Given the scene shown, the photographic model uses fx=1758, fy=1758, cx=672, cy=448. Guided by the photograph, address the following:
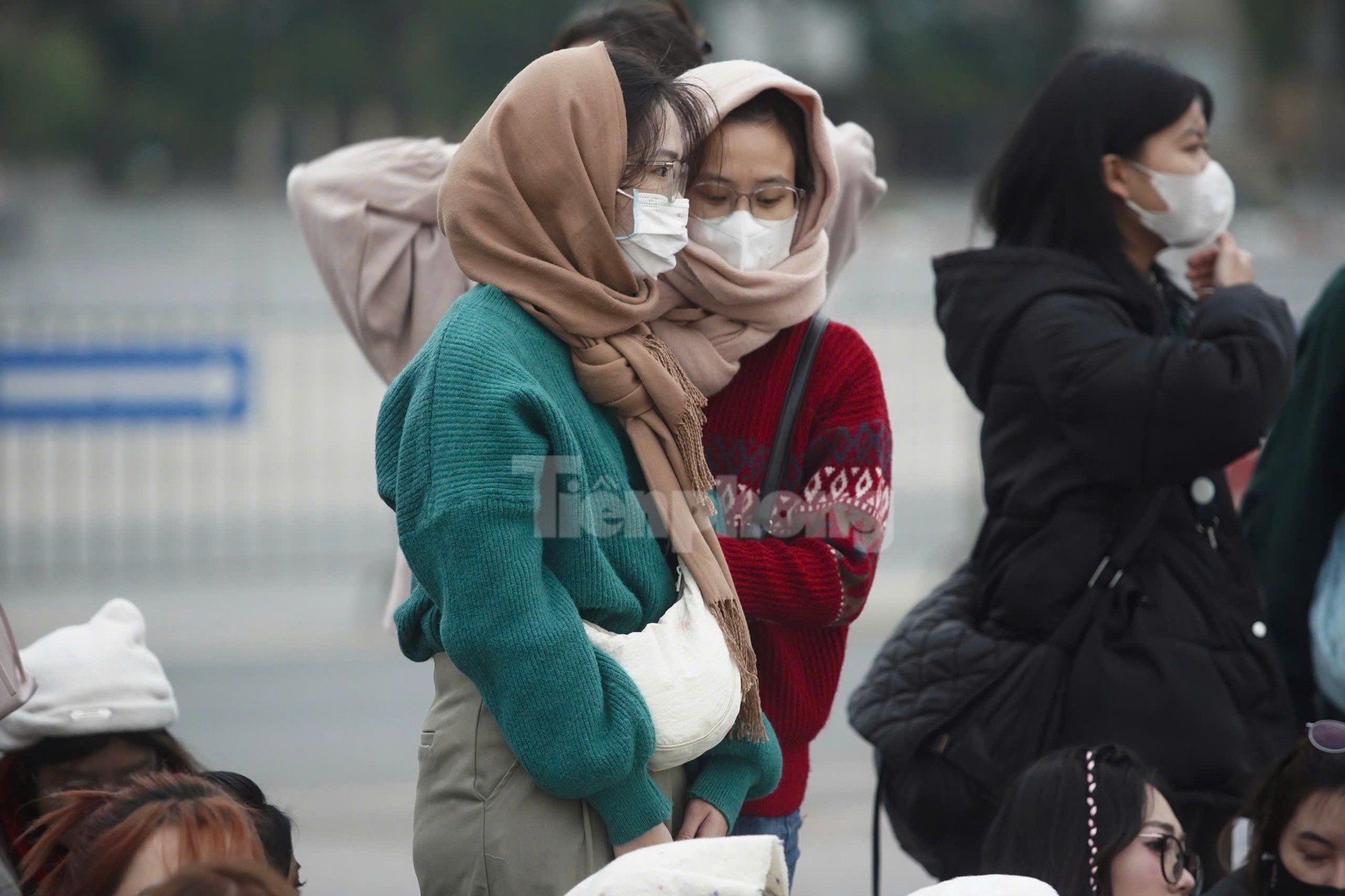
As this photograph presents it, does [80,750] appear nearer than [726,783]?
No

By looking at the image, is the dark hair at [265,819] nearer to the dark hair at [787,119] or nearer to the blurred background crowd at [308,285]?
the blurred background crowd at [308,285]

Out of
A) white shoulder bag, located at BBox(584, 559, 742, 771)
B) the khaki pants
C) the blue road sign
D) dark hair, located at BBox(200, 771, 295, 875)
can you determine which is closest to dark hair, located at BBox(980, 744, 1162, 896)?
white shoulder bag, located at BBox(584, 559, 742, 771)

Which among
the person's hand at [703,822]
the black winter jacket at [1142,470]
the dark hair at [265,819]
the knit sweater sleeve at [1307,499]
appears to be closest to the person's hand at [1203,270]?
the black winter jacket at [1142,470]

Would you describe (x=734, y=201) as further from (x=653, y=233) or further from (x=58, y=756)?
(x=58, y=756)

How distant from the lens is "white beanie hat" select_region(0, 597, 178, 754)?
291 centimetres

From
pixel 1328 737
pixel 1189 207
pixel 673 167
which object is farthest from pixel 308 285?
pixel 673 167

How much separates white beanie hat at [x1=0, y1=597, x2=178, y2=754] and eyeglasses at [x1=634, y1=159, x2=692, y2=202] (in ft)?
4.50

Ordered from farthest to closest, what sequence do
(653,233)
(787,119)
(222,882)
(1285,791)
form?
(1285,791), (787,119), (653,233), (222,882)

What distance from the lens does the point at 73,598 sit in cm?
856

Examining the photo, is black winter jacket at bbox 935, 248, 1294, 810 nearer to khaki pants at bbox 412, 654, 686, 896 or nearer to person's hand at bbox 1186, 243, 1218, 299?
person's hand at bbox 1186, 243, 1218, 299

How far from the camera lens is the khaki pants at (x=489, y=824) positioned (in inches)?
82.4

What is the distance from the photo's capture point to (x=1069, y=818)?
2652mm

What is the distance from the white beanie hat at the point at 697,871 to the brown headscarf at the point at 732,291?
0.70m

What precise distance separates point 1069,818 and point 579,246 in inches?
46.8
